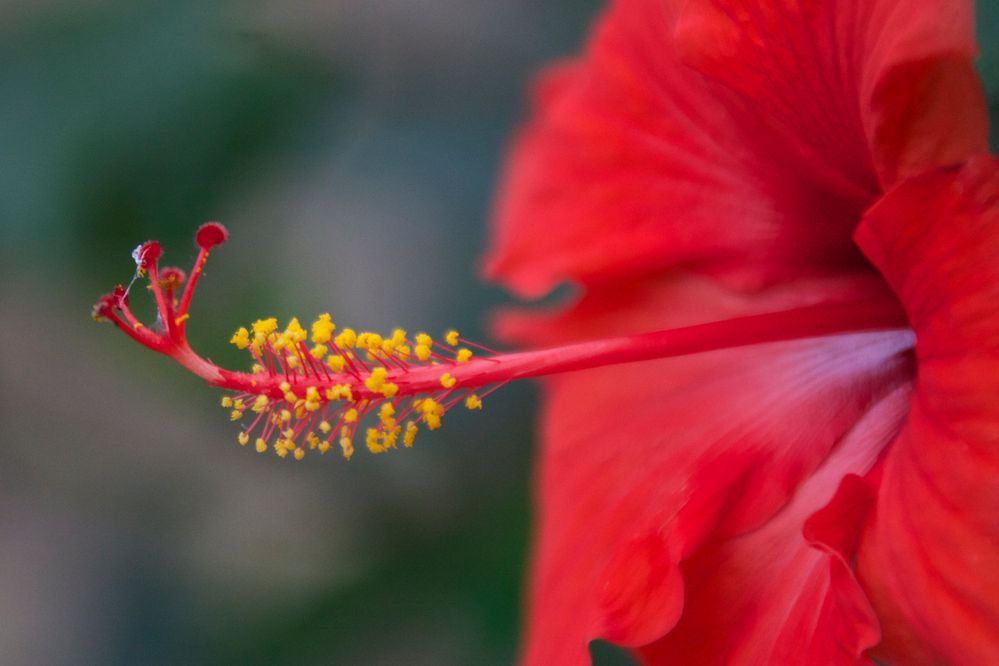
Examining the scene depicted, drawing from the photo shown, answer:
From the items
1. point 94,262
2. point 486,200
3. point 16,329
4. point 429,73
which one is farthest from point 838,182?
point 16,329

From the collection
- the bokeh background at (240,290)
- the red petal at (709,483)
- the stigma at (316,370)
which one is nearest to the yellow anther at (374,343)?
the stigma at (316,370)

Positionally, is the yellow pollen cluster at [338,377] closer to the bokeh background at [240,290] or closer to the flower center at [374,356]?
the flower center at [374,356]

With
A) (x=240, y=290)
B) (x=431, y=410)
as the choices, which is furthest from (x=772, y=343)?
(x=240, y=290)

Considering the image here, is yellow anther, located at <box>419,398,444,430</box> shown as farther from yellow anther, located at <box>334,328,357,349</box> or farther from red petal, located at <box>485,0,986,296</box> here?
red petal, located at <box>485,0,986,296</box>

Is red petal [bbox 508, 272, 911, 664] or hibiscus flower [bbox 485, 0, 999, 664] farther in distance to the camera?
red petal [bbox 508, 272, 911, 664]

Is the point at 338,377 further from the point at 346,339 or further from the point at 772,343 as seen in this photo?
the point at 772,343

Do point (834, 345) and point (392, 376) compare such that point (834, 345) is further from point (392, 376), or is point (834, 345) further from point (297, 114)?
point (297, 114)

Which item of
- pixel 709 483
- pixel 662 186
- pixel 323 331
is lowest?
pixel 709 483

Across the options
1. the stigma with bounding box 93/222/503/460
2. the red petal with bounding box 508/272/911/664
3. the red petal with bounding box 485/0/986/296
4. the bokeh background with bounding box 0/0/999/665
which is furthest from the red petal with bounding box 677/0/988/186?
the bokeh background with bounding box 0/0/999/665
